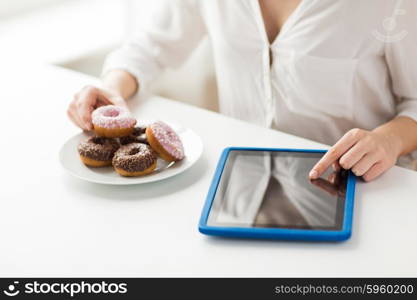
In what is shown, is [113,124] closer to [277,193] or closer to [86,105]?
[86,105]

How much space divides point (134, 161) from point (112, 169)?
0.20 ft

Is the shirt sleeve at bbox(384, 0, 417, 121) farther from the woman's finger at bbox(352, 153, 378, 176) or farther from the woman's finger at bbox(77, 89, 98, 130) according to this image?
the woman's finger at bbox(77, 89, 98, 130)

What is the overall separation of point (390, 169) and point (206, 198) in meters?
0.29

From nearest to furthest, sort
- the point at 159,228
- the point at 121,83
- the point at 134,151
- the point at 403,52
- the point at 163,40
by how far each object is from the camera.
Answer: the point at 159,228 → the point at 134,151 → the point at 403,52 → the point at 121,83 → the point at 163,40

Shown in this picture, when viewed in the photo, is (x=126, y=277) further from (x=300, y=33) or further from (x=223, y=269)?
(x=300, y=33)

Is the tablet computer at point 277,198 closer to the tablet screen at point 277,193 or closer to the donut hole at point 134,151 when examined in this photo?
the tablet screen at point 277,193

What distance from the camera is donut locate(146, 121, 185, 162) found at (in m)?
0.95

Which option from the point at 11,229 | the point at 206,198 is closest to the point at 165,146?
the point at 206,198

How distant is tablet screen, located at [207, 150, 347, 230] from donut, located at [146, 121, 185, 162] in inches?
3.1

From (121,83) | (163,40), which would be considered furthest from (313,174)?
(163,40)

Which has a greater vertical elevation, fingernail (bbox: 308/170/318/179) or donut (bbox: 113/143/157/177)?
donut (bbox: 113/143/157/177)

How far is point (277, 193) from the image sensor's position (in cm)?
86

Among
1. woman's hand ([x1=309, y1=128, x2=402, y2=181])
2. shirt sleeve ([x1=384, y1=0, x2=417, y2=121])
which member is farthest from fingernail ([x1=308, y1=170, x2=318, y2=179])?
shirt sleeve ([x1=384, y1=0, x2=417, y2=121])

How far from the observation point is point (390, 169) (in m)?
0.95
